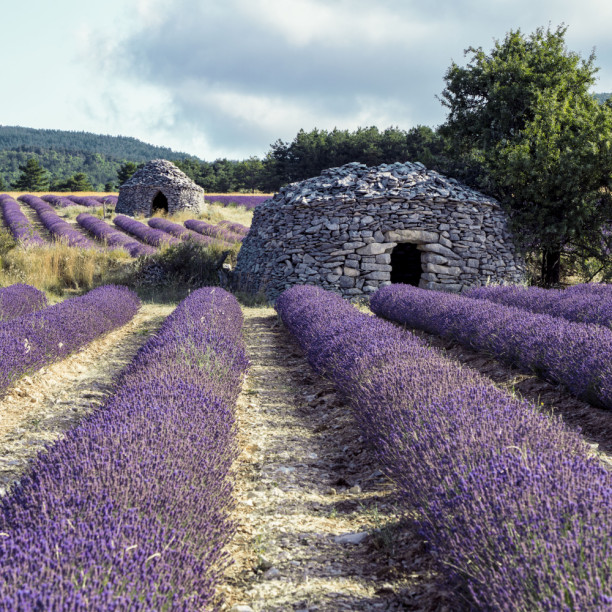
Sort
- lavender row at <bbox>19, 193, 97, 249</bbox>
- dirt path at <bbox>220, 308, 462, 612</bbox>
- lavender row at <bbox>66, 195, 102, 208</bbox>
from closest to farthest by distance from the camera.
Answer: dirt path at <bbox>220, 308, 462, 612</bbox> < lavender row at <bbox>19, 193, 97, 249</bbox> < lavender row at <bbox>66, 195, 102, 208</bbox>

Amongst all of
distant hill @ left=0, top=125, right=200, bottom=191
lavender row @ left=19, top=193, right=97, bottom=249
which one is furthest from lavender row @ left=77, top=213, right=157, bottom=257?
distant hill @ left=0, top=125, right=200, bottom=191

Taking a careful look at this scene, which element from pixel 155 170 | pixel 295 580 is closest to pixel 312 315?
pixel 295 580

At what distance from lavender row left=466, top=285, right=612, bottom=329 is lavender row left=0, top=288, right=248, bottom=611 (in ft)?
15.5

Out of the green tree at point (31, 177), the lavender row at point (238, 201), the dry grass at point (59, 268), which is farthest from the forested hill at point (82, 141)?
the dry grass at point (59, 268)

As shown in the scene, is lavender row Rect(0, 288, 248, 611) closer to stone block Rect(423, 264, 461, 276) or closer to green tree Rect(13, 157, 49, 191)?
stone block Rect(423, 264, 461, 276)

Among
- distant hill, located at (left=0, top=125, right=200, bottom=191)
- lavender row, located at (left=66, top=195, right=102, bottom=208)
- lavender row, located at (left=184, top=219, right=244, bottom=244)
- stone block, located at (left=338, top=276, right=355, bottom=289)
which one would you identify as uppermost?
distant hill, located at (left=0, top=125, right=200, bottom=191)

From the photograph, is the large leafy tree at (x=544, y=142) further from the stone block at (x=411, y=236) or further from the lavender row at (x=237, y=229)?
the lavender row at (x=237, y=229)

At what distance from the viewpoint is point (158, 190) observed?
2517cm

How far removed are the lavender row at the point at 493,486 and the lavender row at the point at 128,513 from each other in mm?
758

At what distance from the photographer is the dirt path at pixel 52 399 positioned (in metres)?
→ 3.33

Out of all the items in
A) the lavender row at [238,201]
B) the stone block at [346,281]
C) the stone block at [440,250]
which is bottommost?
the stone block at [346,281]

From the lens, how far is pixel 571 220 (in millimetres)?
10211

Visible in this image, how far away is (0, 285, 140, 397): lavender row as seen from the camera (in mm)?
4438

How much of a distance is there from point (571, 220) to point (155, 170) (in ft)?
65.0
